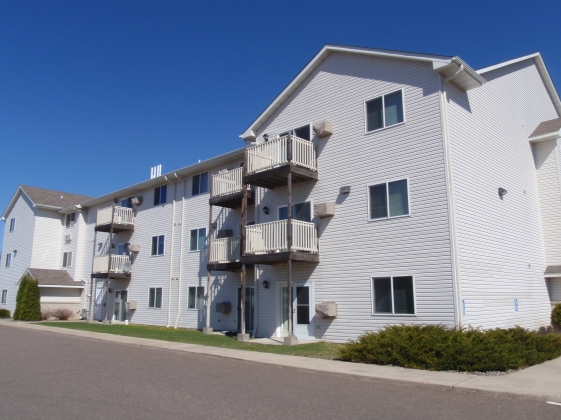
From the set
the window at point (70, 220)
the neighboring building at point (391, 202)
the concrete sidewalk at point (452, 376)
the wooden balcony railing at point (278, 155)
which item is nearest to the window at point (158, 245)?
the neighboring building at point (391, 202)

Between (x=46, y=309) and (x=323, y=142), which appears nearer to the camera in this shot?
(x=323, y=142)

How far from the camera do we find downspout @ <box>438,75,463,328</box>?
1416cm

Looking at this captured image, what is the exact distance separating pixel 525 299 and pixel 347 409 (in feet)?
41.9

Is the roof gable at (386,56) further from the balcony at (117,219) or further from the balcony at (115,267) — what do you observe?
the balcony at (115,267)

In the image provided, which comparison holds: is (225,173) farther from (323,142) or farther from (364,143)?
(364,143)

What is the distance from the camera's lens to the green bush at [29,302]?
32625mm

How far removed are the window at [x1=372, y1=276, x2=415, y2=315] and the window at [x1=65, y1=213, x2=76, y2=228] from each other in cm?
2807

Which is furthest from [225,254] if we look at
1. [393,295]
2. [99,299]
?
[99,299]

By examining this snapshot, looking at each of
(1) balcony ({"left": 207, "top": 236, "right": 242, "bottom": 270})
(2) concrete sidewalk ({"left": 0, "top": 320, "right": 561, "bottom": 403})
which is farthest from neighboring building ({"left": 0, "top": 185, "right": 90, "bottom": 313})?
(2) concrete sidewalk ({"left": 0, "top": 320, "right": 561, "bottom": 403})

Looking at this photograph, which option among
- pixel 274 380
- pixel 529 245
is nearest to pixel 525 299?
pixel 529 245

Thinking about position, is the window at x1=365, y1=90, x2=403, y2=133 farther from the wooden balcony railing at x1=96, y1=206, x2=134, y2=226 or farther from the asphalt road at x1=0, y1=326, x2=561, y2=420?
the wooden balcony railing at x1=96, y1=206, x2=134, y2=226

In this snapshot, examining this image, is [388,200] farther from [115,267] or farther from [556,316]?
[115,267]

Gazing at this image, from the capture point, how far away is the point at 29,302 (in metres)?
32.8

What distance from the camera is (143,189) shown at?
29.9 meters
